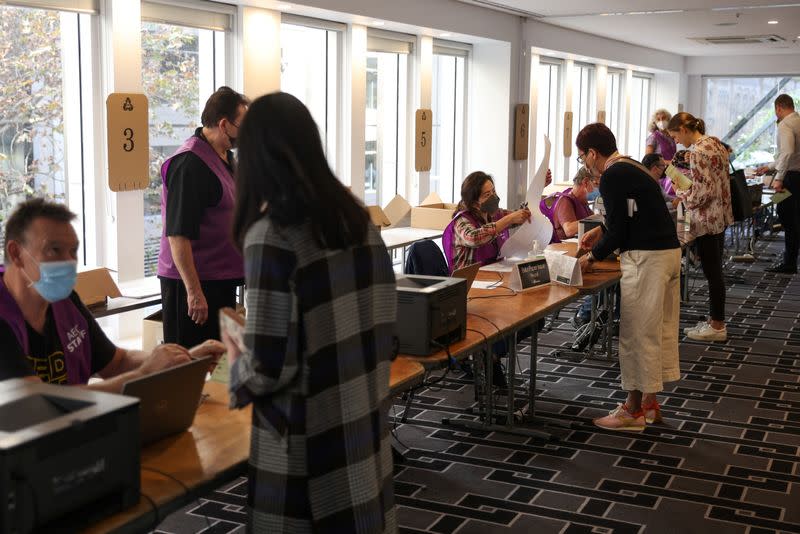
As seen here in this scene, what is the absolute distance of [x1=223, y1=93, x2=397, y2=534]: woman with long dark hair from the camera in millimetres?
1739

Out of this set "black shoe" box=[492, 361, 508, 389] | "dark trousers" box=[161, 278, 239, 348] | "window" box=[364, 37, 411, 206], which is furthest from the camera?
"window" box=[364, 37, 411, 206]

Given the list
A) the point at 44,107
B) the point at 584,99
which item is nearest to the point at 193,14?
the point at 44,107

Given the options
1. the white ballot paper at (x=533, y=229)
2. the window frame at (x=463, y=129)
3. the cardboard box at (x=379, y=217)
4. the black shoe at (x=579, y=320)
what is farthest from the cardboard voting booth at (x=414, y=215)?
the window frame at (x=463, y=129)

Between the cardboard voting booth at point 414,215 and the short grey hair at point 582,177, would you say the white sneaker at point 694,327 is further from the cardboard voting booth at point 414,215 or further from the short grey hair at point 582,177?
the cardboard voting booth at point 414,215

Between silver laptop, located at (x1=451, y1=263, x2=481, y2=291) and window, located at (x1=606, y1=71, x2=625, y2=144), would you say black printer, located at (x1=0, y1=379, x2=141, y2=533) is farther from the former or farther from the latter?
window, located at (x1=606, y1=71, x2=625, y2=144)

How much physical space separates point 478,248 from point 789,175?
5.74m

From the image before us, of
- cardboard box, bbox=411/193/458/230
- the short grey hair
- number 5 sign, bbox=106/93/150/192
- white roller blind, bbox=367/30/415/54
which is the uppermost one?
white roller blind, bbox=367/30/415/54

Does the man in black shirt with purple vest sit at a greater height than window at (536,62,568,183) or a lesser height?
lesser

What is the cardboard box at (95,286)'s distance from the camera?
4.01 meters

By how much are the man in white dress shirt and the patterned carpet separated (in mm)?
3691

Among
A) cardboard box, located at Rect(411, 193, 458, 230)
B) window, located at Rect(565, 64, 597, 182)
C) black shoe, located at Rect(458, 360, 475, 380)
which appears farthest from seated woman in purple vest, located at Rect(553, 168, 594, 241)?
window, located at Rect(565, 64, 597, 182)

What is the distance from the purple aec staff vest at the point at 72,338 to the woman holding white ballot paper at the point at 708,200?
4822mm

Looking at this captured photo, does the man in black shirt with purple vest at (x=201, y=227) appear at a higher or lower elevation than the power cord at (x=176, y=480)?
higher

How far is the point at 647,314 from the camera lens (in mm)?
4230
